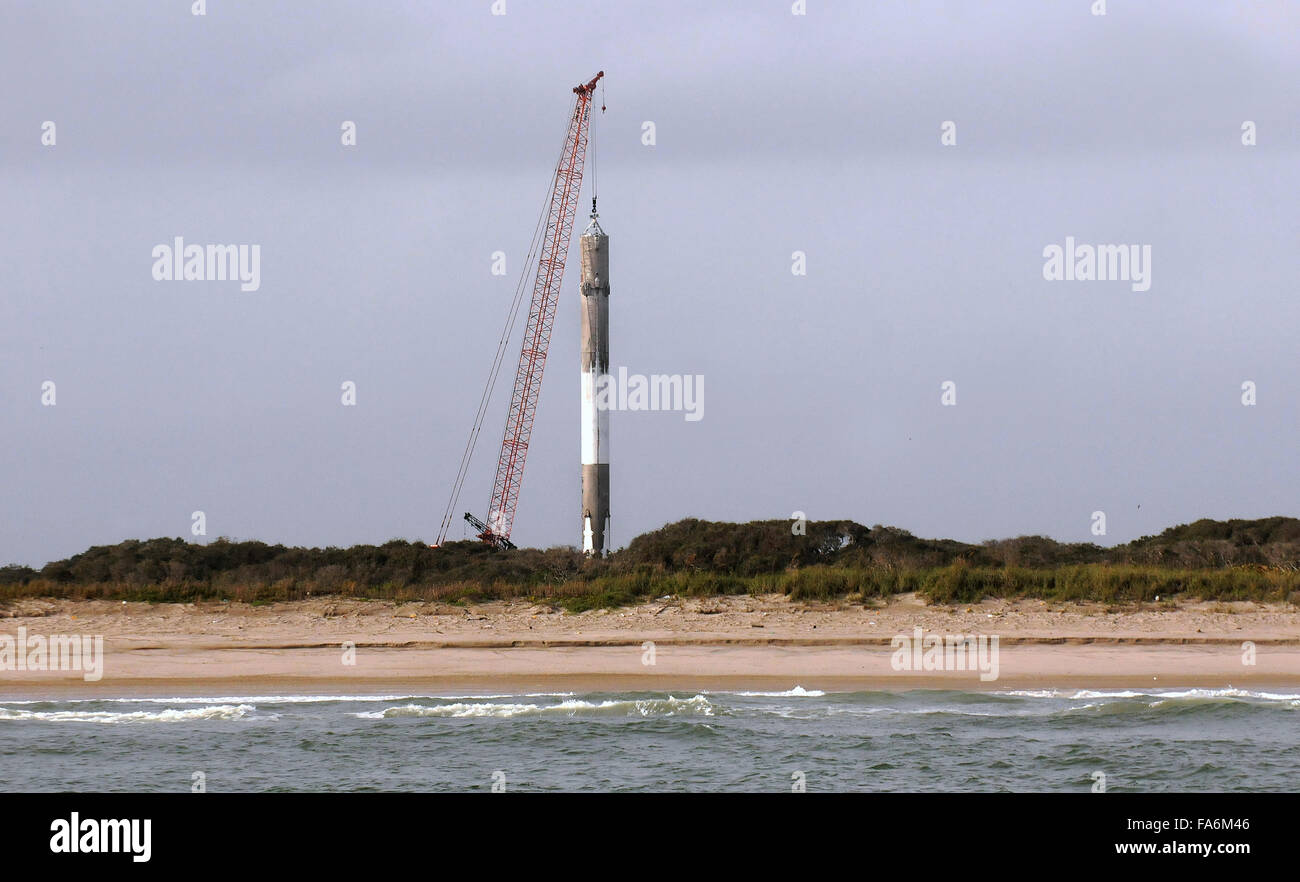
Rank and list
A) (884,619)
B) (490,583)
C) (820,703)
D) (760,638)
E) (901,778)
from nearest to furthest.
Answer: (901,778) < (820,703) < (760,638) < (884,619) < (490,583)

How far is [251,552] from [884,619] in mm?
18708

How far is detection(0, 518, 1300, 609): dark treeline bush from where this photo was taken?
30047mm

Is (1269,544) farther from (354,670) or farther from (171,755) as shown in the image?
(171,755)

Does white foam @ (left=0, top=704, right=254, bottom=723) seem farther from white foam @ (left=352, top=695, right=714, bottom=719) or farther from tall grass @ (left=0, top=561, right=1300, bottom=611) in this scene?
tall grass @ (left=0, top=561, right=1300, bottom=611)

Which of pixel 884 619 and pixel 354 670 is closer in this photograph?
pixel 354 670

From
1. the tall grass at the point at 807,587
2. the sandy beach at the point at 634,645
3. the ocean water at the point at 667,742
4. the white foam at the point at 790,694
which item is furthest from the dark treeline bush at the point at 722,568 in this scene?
the ocean water at the point at 667,742

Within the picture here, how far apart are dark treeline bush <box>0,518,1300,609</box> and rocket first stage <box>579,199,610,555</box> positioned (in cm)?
458

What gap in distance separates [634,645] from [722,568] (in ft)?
30.7

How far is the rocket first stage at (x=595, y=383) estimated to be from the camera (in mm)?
46969

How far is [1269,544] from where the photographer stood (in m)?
37.0

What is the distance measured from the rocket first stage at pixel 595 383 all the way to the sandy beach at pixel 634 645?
54.5 feet

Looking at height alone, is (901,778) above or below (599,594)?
below
